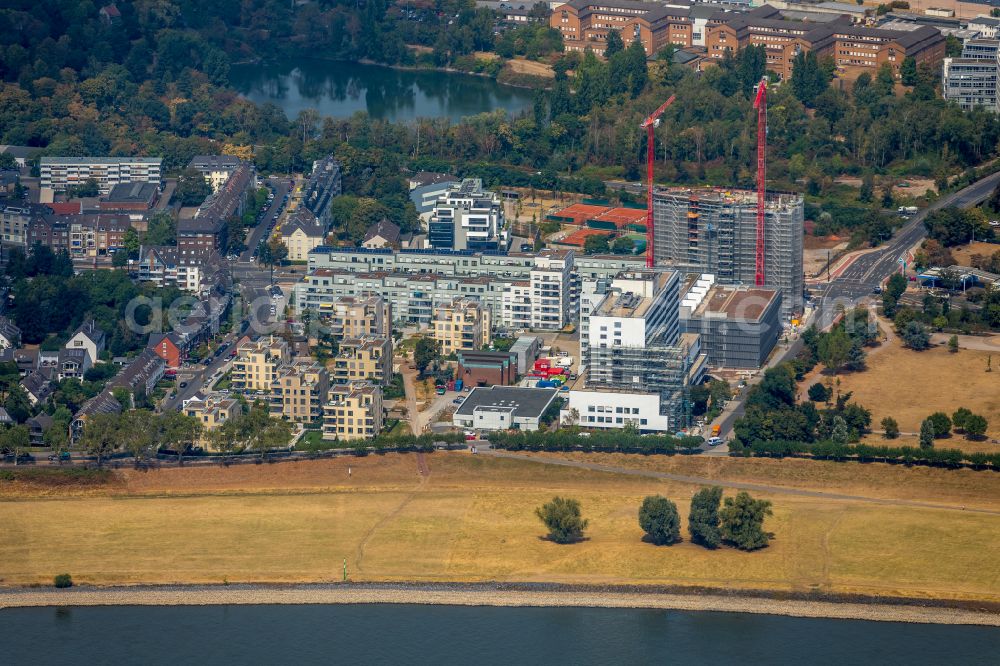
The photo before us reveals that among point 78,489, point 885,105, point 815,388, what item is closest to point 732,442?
point 815,388

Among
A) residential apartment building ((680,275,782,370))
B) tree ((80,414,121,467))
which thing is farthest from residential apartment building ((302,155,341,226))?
tree ((80,414,121,467))

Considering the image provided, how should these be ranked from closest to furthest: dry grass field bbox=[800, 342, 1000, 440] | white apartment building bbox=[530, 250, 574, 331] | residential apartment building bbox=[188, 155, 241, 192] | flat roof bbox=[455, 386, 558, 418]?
flat roof bbox=[455, 386, 558, 418] → dry grass field bbox=[800, 342, 1000, 440] → white apartment building bbox=[530, 250, 574, 331] → residential apartment building bbox=[188, 155, 241, 192]

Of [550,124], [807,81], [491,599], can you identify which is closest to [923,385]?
[491,599]

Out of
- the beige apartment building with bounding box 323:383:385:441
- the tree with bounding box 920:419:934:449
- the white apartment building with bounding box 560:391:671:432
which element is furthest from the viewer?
the beige apartment building with bounding box 323:383:385:441

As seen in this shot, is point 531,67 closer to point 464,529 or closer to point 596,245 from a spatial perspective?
point 596,245

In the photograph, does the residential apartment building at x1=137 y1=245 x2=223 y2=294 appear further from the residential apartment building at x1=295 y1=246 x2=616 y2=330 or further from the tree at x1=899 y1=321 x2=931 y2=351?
the tree at x1=899 y1=321 x2=931 y2=351

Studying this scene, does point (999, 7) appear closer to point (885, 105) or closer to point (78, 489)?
point (885, 105)
